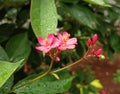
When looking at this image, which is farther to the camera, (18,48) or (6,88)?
(18,48)

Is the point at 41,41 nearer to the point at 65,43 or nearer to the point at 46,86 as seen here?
the point at 65,43

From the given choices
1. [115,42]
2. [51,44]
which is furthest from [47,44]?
[115,42]

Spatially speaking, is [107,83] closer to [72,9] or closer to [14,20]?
[14,20]

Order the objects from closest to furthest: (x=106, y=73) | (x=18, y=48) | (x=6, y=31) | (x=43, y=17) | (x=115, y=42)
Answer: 1. (x=43, y=17)
2. (x=18, y=48)
3. (x=6, y=31)
4. (x=115, y=42)
5. (x=106, y=73)

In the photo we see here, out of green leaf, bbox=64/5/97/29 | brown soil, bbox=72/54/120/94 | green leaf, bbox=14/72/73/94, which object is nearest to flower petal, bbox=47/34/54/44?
green leaf, bbox=14/72/73/94

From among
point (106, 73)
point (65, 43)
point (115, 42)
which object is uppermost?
point (65, 43)

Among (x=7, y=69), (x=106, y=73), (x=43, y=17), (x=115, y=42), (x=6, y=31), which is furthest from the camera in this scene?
(x=106, y=73)

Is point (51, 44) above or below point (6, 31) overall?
above

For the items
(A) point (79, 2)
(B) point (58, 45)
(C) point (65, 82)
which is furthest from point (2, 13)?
(B) point (58, 45)
